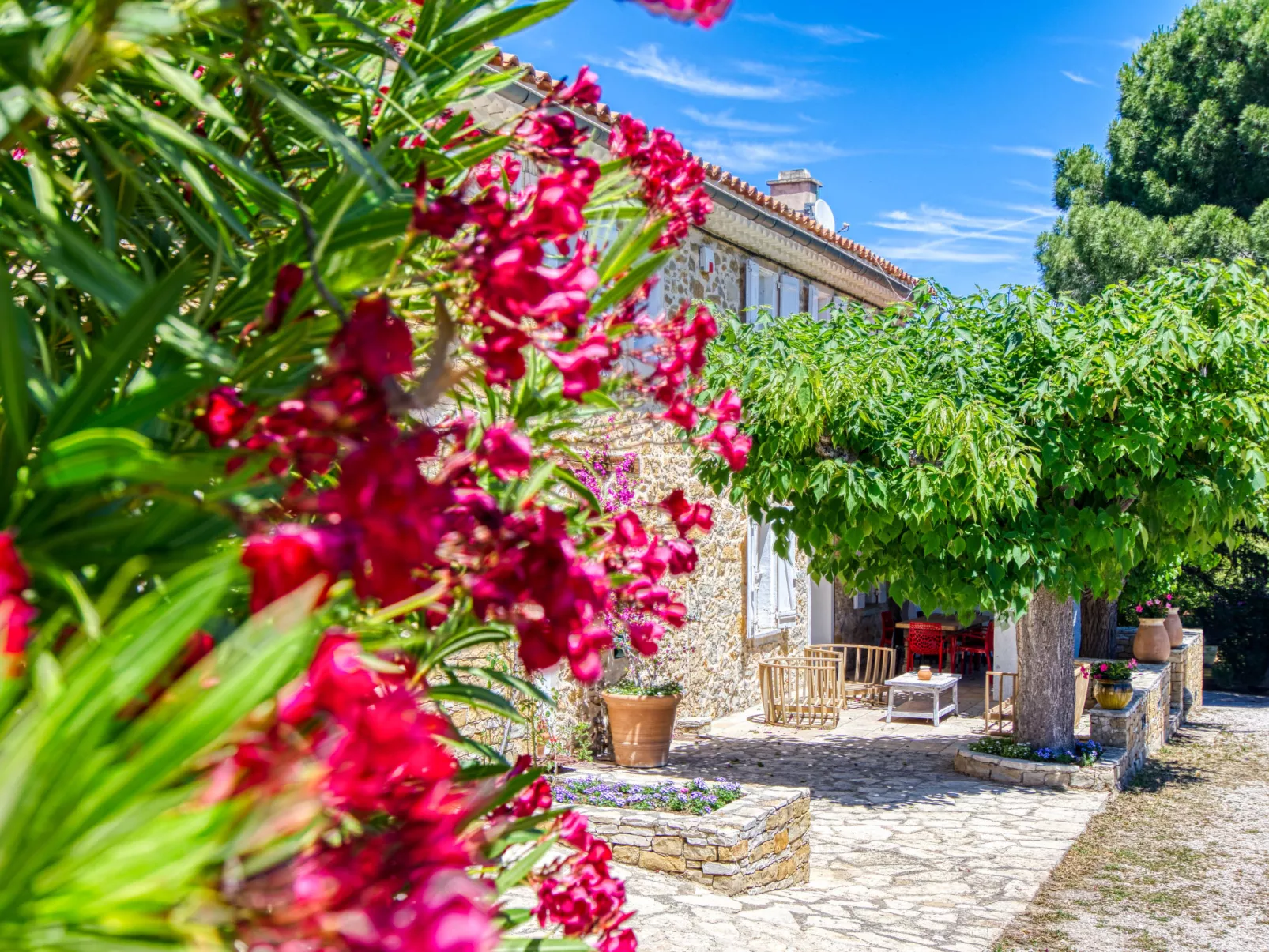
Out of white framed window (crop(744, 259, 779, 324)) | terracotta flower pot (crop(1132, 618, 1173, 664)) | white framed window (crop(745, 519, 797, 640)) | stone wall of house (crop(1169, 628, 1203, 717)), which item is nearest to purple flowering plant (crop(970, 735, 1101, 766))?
white framed window (crop(745, 519, 797, 640))

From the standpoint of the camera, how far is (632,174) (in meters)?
1.28

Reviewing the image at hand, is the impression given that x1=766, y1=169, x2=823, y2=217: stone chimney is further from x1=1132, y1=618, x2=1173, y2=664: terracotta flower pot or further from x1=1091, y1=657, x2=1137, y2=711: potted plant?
x1=1091, y1=657, x2=1137, y2=711: potted plant

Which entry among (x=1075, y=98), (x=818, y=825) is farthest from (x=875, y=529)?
(x=1075, y=98)

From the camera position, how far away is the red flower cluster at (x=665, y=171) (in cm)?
125

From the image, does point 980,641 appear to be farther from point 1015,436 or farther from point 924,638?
point 1015,436

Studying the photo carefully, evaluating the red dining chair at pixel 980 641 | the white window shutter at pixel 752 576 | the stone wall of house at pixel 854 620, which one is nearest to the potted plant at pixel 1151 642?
the red dining chair at pixel 980 641

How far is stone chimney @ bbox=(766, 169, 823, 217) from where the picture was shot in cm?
1517

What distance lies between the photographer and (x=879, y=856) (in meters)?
7.11

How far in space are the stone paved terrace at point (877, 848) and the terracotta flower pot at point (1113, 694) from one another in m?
1.41

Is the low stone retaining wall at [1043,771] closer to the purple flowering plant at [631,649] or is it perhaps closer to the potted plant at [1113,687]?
the potted plant at [1113,687]

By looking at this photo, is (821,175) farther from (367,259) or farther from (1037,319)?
(367,259)

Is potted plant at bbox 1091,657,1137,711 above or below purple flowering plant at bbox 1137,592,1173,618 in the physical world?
below

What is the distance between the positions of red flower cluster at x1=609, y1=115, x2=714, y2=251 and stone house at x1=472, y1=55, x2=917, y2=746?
753 centimetres

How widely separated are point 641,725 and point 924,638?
19.2 feet
